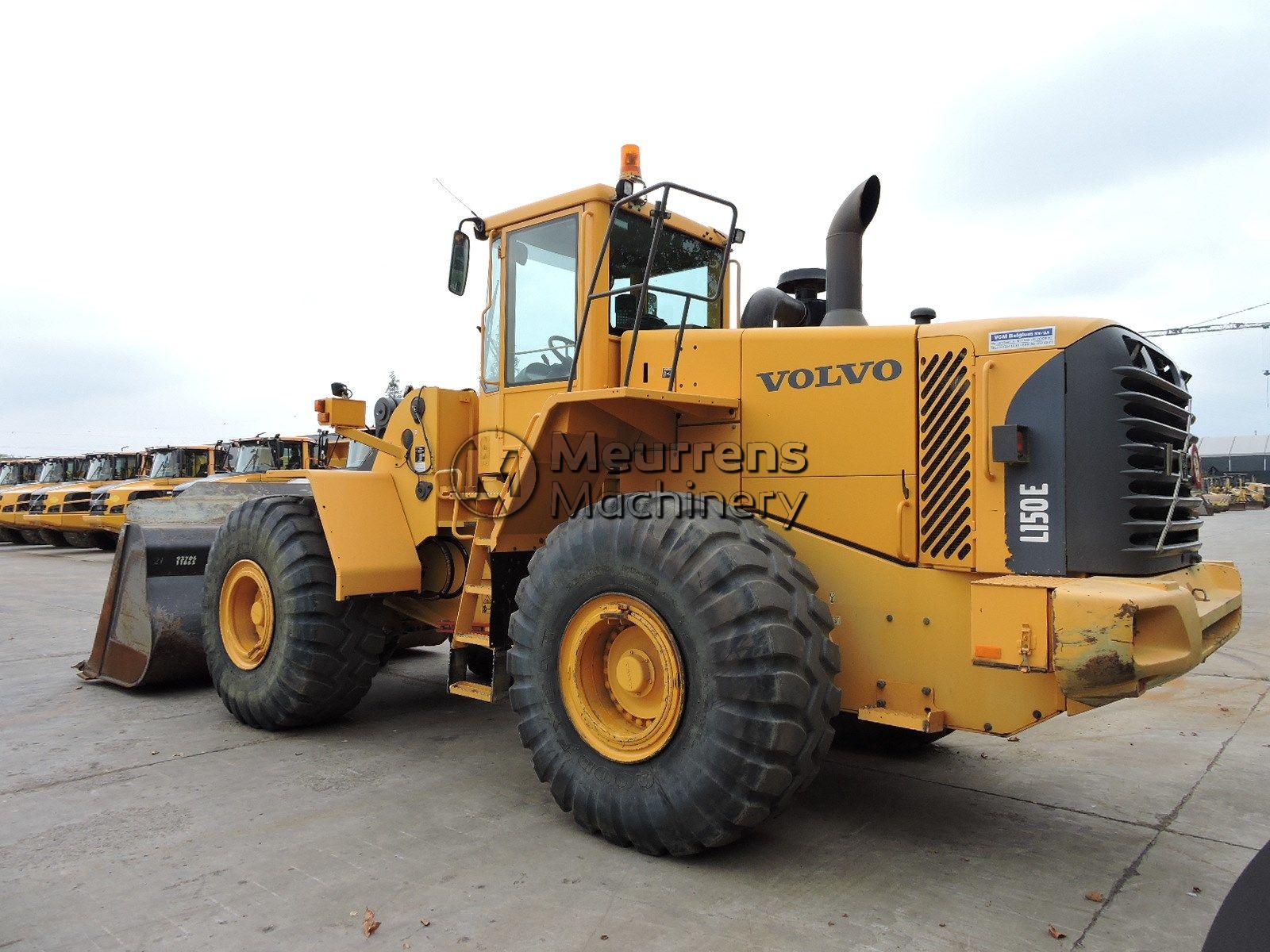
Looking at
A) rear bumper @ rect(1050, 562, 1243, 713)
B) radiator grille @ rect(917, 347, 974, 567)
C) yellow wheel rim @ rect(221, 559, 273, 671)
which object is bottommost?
yellow wheel rim @ rect(221, 559, 273, 671)

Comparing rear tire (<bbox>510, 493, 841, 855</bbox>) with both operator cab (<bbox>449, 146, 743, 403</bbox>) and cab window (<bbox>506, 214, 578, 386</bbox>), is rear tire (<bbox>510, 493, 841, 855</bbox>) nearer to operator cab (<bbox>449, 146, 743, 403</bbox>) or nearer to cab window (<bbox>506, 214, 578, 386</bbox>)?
operator cab (<bbox>449, 146, 743, 403</bbox>)

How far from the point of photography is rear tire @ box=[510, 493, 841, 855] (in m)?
3.39

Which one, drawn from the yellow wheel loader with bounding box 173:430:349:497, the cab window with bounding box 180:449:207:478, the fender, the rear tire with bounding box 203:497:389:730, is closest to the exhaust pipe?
the fender

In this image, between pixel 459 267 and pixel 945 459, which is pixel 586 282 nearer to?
pixel 459 267

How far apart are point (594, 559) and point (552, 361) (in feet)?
4.94

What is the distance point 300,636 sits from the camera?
5.46 meters

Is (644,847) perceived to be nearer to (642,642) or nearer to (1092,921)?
(642,642)

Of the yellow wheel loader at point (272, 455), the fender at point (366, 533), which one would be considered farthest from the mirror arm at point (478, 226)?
the yellow wheel loader at point (272, 455)

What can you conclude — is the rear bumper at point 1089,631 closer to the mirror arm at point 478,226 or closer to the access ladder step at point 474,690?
the access ladder step at point 474,690

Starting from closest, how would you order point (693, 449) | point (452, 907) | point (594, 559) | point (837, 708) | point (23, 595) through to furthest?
point (452, 907), point (837, 708), point (594, 559), point (693, 449), point (23, 595)

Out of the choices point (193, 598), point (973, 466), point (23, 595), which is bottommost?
point (23, 595)

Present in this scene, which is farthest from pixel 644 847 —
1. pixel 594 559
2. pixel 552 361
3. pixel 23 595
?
pixel 23 595

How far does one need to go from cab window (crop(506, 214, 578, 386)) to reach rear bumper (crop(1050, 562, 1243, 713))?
2.73 metres

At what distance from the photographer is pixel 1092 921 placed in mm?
3193
